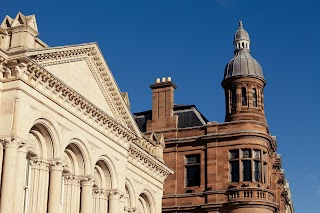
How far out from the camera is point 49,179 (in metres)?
30.2

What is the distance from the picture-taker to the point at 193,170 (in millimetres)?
52531

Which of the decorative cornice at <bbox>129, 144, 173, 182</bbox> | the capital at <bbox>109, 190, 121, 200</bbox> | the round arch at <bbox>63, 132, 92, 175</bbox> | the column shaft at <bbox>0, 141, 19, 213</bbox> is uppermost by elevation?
the decorative cornice at <bbox>129, 144, 173, 182</bbox>

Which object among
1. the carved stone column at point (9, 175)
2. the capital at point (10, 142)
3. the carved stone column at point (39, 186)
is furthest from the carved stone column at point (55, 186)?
the capital at point (10, 142)

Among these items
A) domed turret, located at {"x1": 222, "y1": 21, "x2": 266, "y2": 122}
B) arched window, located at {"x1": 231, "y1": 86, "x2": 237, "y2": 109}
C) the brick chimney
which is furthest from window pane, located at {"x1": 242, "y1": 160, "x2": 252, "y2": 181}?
the brick chimney

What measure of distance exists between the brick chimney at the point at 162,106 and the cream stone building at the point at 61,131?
15.0 meters

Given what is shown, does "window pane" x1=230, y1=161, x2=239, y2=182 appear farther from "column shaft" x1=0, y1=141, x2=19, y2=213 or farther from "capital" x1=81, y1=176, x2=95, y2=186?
"column shaft" x1=0, y1=141, x2=19, y2=213

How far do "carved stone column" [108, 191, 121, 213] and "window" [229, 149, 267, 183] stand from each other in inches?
644

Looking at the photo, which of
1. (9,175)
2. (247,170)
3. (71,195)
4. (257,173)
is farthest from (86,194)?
(257,173)

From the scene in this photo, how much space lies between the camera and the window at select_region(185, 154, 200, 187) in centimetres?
5231

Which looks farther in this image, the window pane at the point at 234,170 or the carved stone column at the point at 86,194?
the window pane at the point at 234,170

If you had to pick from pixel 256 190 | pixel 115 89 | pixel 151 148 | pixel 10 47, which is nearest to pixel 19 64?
pixel 10 47

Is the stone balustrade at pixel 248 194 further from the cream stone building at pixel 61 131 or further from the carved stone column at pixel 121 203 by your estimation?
the carved stone column at pixel 121 203

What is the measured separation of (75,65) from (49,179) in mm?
5843

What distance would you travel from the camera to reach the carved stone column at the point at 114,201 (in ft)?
116
